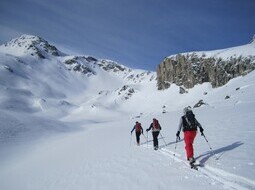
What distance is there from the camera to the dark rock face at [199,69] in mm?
87875

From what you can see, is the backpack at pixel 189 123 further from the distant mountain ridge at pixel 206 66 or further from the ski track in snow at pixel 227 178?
the distant mountain ridge at pixel 206 66

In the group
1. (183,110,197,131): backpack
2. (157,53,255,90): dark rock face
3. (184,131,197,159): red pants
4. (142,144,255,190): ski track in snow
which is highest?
(157,53,255,90): dark rock face

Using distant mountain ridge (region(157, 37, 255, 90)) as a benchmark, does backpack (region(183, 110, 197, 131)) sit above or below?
below

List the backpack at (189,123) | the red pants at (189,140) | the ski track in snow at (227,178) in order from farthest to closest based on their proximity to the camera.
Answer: the backpack at (189,123) < the red pants at (189,140) < the ski track in snow at (227,178)

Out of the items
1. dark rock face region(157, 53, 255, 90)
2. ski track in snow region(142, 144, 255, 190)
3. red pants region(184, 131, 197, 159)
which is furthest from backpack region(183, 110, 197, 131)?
dark rock face region(157, 53, 255, 90)

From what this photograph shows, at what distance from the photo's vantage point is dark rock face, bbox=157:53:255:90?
288ft

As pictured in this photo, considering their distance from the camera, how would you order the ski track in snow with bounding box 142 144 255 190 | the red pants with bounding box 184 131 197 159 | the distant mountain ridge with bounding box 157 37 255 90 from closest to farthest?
the ski track in snow with bounding box 142 144 255 190 < the red pants with bounding box 184 131 197 159 < the distant mountain ridge with bounding box 157 37 255 90

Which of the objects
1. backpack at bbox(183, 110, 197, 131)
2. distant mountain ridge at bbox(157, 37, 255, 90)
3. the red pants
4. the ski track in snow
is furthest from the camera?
distant mountain ridge at bbox(157, 37, 255, 90)

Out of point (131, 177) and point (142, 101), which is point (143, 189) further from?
point (142, 101)

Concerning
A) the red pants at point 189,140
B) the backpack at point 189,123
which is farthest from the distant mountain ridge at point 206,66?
the red pants at point 189,140

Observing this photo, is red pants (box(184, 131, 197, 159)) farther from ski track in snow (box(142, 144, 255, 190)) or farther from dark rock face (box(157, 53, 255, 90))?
dark rock face (box(157, 53, 255, 90))

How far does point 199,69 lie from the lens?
11169 cm

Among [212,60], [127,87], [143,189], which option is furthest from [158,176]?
[127,87]

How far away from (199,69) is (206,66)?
4.62 m
